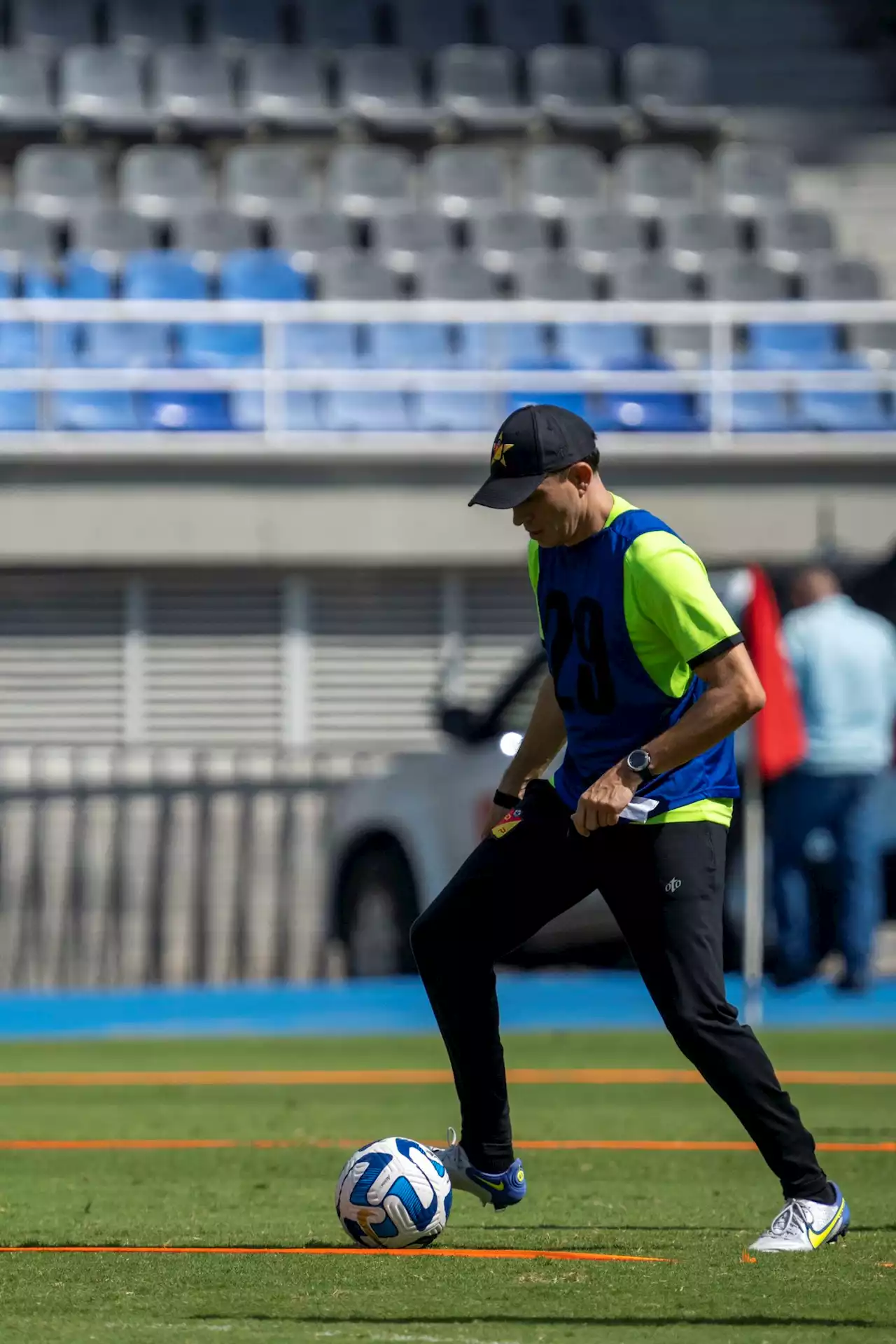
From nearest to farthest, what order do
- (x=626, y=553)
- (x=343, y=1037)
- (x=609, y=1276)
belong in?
(x=609, y=1276) < (x=626, y=553) < (x=343, y=1037)

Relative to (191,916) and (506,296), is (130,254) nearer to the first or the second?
(506,296)

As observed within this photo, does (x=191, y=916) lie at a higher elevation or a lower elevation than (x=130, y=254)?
lower

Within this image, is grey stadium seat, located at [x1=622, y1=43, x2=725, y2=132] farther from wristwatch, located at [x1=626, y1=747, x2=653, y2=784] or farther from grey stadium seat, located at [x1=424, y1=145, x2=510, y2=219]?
wristwatch, located at [x1=626, y1=747, x2=653, y2=784]

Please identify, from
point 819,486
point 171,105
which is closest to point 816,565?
point 819,486

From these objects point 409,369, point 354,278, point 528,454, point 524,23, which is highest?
point 524,23

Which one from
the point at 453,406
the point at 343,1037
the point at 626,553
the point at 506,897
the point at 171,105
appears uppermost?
the point at 171,105

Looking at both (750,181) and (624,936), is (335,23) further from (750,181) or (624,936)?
(624,936)

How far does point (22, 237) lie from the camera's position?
21.9 meters

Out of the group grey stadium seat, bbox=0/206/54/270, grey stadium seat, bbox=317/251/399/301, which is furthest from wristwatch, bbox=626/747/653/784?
grey stadium seat, bbox=0/206/54/270

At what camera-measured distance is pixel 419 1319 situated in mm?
4258

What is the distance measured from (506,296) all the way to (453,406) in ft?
7.72

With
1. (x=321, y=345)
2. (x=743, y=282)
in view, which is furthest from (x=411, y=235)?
(x=743, y=282)

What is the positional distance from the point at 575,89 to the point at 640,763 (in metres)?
21.0

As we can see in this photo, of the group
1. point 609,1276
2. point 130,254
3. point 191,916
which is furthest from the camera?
point 130,254
